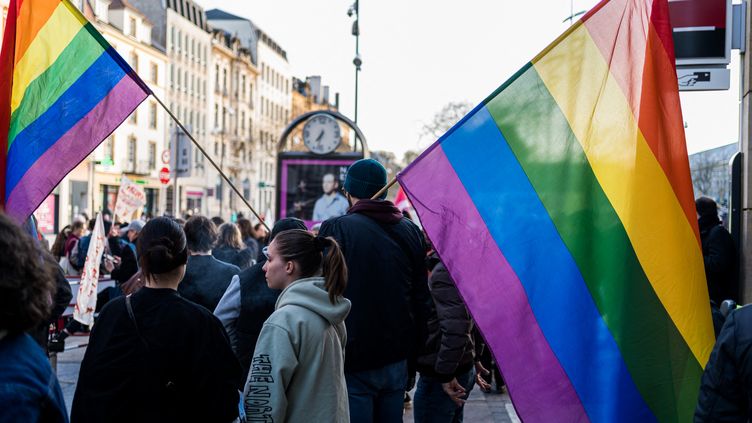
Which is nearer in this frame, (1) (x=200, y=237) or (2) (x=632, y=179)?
(2) (x=632, y=179)

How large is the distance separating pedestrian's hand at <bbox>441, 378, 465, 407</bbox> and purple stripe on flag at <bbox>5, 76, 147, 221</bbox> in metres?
2.30

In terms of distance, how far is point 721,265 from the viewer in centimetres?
681

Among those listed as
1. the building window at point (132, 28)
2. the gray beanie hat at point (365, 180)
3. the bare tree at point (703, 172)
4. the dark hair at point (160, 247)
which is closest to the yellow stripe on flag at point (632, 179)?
the gray beanie hat at point (365, 180)

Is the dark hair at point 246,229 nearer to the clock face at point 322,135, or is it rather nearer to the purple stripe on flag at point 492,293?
the clock face at point 322,135

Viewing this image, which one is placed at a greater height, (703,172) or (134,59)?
(134,59)

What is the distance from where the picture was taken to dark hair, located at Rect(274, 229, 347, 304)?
3879mm

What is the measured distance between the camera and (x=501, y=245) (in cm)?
409

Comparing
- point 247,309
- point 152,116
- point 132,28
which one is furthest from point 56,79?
point 152,116

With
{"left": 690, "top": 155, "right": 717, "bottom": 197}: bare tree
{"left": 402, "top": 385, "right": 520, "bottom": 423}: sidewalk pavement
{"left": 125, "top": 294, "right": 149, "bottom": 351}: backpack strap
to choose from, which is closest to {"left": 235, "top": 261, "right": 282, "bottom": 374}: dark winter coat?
{"left": 125, "top": 294, "right": 149, "bottom": 351}: backpack strap

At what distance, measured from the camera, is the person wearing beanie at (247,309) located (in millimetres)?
4992

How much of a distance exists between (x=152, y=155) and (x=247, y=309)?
213ft

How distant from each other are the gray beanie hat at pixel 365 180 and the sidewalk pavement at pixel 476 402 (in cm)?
389

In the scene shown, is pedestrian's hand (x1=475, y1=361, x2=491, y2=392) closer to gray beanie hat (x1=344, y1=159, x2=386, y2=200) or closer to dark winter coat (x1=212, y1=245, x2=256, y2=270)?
gray beanie hat (x1=344, y1=159, x2=386, y2=200)

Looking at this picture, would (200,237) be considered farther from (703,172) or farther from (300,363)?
(703,172)
